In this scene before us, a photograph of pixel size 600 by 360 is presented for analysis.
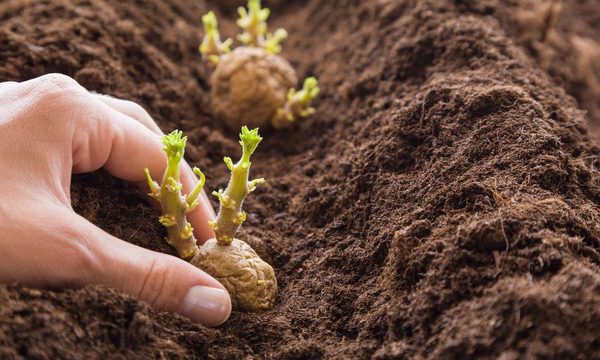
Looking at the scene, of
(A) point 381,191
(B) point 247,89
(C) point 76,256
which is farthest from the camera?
(B) point 247,89

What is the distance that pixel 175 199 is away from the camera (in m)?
1.95

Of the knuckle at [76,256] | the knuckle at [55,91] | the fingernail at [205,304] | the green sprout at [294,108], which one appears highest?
the knuckle at [55,91]

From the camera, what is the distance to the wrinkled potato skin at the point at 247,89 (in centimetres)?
314

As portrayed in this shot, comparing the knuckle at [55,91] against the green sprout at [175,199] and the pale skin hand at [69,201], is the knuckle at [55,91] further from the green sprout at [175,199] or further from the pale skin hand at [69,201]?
the green sprout at [175,199]

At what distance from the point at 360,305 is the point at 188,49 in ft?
7.66

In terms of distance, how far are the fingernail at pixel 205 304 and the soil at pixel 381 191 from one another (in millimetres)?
35

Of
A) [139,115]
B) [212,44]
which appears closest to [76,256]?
[139,115]

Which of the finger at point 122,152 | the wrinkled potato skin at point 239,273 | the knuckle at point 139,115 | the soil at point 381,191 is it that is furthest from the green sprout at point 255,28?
the wrinkled potato skin at point 239,273

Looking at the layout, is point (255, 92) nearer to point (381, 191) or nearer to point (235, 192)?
point (381, 191)

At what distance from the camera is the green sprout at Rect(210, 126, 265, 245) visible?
6.22 feet

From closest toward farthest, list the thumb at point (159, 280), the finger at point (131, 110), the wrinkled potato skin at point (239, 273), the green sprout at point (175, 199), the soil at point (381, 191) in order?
the soil at point (381, 191), the thumb at point (159, 280), the green sprout at point (175, 199), the wrinkled potato skin at point (239, 273), the finger at point (131, 110)

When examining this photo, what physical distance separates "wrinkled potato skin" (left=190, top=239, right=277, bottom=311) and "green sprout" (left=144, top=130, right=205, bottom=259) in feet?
0.23

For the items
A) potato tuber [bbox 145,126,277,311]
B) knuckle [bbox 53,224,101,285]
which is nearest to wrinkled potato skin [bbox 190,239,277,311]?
potato tuber [bbox 145,126,277,311]

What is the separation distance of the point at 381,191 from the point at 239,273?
664mm
